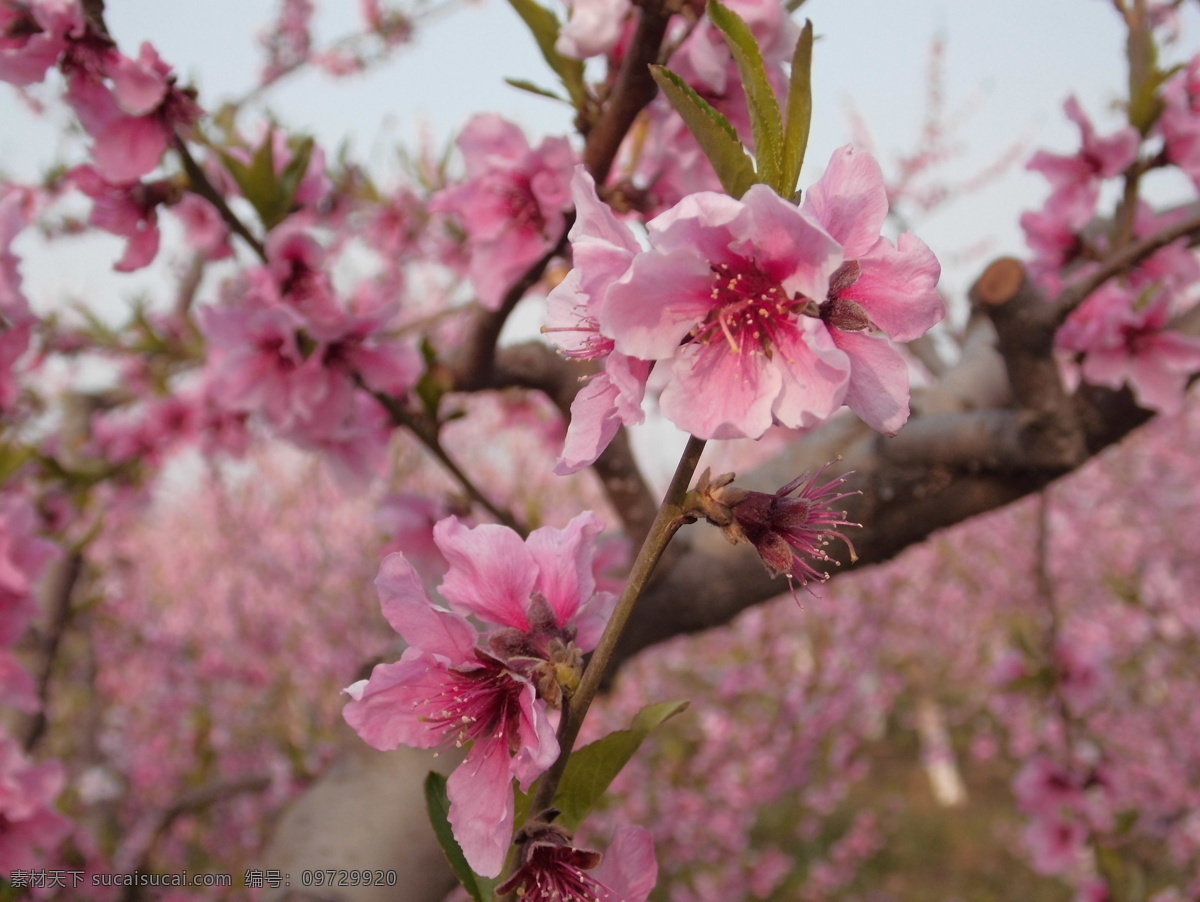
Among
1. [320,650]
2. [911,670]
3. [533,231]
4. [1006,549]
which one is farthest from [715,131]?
[911,670]

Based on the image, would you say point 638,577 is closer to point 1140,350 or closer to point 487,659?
point 487,659

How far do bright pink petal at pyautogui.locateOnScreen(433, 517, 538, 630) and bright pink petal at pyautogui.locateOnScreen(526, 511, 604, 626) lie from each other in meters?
0.01

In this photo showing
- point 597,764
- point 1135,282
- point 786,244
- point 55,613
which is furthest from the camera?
point 55,613

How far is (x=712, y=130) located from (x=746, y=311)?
0.13m

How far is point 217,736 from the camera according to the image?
223 inches

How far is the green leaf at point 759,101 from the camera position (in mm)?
600

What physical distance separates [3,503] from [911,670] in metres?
11.7

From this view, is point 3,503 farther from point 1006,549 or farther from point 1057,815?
point 1006,549

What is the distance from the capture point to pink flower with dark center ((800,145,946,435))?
57cm

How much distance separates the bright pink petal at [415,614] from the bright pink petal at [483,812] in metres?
0.10

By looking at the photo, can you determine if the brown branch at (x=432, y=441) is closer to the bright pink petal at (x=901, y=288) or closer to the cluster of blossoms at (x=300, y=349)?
→ the cluster of blossoms at (x=300, y=349)

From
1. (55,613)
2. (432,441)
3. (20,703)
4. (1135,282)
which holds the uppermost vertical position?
(432,441)

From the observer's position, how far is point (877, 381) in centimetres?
59

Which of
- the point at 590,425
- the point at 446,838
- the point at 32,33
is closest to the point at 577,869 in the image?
the point at 446,838
